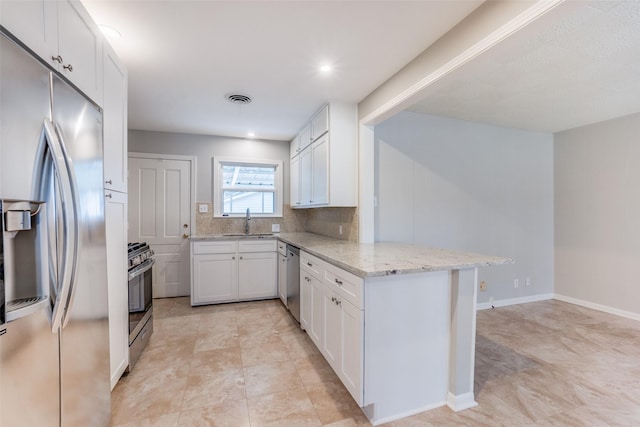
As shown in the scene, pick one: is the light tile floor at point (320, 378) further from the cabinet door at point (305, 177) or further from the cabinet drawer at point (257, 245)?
the cabinet door at point (305, 177)

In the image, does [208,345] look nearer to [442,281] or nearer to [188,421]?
[188,421]

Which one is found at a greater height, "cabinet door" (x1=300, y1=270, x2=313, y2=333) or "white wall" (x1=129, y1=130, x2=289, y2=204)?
"white wall" (x1=129, y1=130, x2=289, y2=204)

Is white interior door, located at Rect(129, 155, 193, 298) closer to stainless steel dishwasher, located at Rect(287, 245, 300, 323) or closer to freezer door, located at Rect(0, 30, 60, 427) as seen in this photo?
stainless steel dishwasher, located at Rect(287, 245, 300, 323)

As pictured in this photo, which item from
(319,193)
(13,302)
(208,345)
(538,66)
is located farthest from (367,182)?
(13,302)

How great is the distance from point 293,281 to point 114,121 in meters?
2.12

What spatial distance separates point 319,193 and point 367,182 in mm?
570

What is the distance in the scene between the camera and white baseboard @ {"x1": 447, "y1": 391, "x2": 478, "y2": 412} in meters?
1.80

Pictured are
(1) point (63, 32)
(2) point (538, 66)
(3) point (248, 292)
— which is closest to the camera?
(1) point (63, 32)

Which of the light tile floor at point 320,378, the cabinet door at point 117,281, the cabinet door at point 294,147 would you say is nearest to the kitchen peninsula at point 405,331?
the light tile floor at point 320,378

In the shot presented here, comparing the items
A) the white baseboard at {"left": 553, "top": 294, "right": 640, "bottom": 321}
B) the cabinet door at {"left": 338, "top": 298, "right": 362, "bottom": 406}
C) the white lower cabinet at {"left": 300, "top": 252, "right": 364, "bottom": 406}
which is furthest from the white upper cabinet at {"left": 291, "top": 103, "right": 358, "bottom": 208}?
the white baseboard at {"left": 553, "top": 294, "right": 640, "bottom": 321}

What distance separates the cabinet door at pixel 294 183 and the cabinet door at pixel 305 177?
159 millimetres

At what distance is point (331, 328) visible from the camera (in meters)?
2.04

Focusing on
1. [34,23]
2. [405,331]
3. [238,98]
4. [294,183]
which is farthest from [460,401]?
[294,183]

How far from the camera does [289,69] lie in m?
2.29
